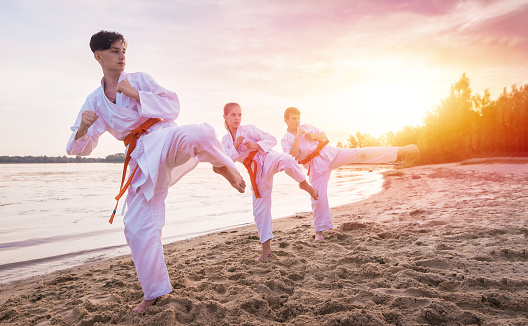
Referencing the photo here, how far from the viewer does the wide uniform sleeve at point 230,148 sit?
14.8 ft

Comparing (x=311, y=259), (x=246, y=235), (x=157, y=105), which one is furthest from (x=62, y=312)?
(x=246, y=235)

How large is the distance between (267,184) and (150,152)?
2005 millimetres

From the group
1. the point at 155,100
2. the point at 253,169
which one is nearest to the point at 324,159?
the point at 253,169

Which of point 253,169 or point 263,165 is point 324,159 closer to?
point 263,165

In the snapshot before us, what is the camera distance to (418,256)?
3.74m

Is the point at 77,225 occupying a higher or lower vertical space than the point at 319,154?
lower

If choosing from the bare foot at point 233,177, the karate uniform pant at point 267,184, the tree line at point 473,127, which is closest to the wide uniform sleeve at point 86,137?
the bare foot at point 233,177

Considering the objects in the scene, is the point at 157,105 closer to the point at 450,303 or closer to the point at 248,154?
the point at 248,154

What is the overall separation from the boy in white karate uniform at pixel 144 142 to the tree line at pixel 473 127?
37497 mm

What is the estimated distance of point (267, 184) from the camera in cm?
454

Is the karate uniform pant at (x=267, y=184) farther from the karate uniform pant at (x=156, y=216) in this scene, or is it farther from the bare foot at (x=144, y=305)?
the bare foot at (x=144, y=305)

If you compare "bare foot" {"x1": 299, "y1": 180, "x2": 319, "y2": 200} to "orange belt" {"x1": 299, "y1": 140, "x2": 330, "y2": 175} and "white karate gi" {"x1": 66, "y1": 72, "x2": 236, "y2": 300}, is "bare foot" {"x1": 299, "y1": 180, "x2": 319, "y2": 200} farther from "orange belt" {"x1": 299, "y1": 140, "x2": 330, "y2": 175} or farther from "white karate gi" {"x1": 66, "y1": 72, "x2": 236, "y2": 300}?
"white karate gi" {"x1": 66, "y1": 72, "x2": 236, "y2": 300}

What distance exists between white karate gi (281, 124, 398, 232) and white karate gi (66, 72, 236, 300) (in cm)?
283

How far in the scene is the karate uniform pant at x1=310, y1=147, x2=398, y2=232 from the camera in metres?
5.45
